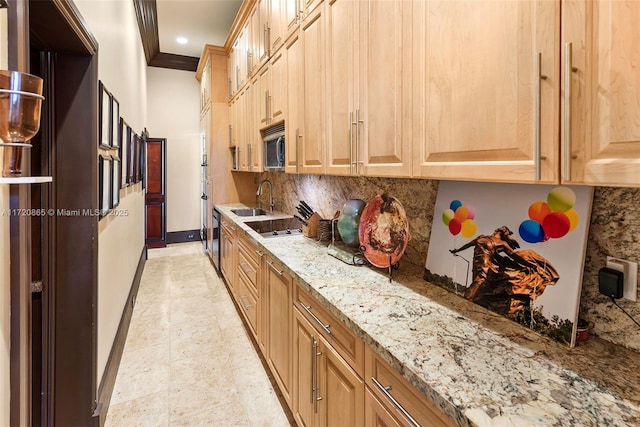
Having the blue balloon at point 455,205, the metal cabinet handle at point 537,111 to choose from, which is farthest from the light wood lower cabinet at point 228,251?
the metal cabinet handle at point 537,111

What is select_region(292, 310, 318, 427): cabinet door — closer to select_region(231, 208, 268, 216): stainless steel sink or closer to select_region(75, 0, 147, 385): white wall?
select_region(75, 0, 147, 385): white wall

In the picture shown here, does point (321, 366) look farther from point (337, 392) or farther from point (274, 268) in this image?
point (274, 268)

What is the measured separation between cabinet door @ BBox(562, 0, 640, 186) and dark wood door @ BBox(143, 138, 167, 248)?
6.34 metres

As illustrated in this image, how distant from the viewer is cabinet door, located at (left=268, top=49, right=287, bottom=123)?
2.50m

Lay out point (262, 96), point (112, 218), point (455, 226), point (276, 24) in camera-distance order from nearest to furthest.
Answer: point (455, 226), point (112, 218), point (276, 24), point (262, 96)

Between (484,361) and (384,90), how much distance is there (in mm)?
1047

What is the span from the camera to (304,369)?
1.59 meters

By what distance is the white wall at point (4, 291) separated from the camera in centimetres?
89

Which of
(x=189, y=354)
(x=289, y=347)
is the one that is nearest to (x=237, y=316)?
(x=189, y=354)

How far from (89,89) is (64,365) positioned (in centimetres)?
138

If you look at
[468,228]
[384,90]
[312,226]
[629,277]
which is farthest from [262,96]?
[629,277]

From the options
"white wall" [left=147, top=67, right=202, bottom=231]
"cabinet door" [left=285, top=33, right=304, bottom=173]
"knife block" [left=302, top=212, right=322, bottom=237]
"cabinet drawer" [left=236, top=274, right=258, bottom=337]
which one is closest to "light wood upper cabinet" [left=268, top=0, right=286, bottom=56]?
"cabinet door" [left=285, top=33, right=304, bottom=173]

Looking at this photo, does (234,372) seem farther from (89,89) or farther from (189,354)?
(89,89)

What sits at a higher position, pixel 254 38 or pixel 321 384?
pixel 254 38
